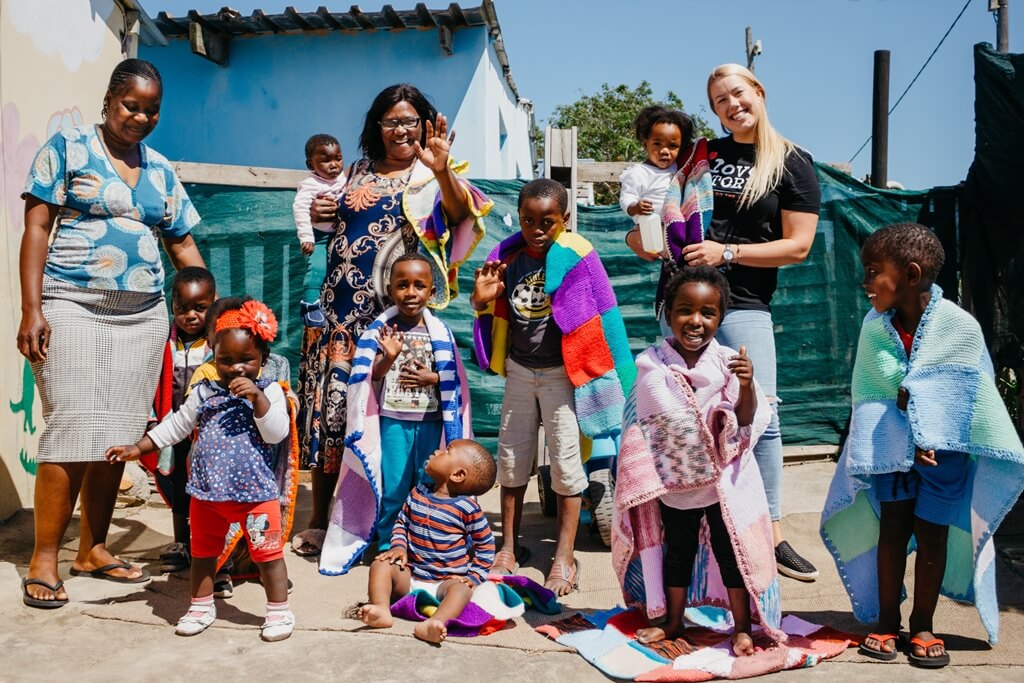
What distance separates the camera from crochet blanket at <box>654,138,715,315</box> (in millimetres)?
3600

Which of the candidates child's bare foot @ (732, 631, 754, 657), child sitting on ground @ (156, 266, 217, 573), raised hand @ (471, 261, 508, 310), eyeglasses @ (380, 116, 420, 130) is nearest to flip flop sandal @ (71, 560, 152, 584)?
child sitting on ground @ (156, 266, 217, 573)

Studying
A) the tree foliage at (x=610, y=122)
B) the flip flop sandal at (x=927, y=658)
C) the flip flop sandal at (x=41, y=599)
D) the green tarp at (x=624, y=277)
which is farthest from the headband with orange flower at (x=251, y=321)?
the tree foliage at (x=610, y=122)

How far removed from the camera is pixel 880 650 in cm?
292

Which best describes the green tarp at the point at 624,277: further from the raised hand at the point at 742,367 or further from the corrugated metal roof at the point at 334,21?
the corrugated metal roof at the point at 334,21

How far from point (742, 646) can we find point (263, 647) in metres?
1.61

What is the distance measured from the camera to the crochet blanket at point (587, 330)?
3.69 meters

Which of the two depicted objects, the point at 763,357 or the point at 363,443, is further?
the point at 363,443

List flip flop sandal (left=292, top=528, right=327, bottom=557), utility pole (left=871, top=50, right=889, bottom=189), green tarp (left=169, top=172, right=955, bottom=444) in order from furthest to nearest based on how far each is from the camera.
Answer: utility pole (left=871, top=50, right=889, bottom=189)
green tarp (left=169, top=172, right=955, bottom=444)
flip flop sandal (left=292, top=528, right=327, bottom=557)

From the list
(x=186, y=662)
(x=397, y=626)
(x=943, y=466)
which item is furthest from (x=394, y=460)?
(x=943, y=466)

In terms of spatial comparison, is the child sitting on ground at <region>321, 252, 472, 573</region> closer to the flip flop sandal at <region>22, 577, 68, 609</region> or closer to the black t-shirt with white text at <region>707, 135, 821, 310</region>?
the flip flop sandal at <region>22, 577, 68, 609</region>

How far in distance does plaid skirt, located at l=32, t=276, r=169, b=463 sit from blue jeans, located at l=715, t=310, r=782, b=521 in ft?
7.86

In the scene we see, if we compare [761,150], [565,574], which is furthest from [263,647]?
[761,150]

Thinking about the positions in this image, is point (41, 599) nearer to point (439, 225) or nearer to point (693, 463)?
point (439, 225)

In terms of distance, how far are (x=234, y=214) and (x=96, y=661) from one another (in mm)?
3752
